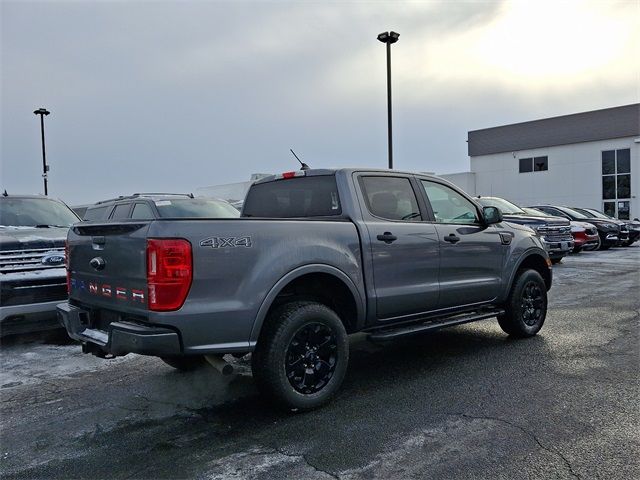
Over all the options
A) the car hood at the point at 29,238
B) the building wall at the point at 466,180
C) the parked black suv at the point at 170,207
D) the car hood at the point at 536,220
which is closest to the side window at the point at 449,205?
the parked black suv at the point at 170,207

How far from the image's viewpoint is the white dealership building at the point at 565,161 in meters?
34.8

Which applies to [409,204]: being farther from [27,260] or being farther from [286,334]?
[27,260]

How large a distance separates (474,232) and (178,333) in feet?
11.2

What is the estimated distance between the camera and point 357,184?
491 centimetres

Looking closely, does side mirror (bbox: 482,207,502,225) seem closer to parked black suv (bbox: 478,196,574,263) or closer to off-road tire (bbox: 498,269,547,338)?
off-road tire (bbox: 498,269,547,338)

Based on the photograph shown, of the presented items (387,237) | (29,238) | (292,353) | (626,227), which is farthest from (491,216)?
(626,227)

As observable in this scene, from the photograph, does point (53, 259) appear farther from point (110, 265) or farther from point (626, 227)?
point (626, 227)

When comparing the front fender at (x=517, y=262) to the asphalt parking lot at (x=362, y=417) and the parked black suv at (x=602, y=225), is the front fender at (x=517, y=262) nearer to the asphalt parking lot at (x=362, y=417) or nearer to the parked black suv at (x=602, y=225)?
the asphalt parking lot at (x=362, y=417)

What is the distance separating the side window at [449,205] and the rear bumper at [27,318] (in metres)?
4.30

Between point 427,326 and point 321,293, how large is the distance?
119 centimetres

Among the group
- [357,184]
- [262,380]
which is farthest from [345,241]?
[262,380]

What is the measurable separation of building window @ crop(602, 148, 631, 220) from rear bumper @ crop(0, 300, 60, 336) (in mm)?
36446

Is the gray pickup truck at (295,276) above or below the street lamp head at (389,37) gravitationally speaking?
below

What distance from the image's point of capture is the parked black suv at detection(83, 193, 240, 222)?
909 centimetres
